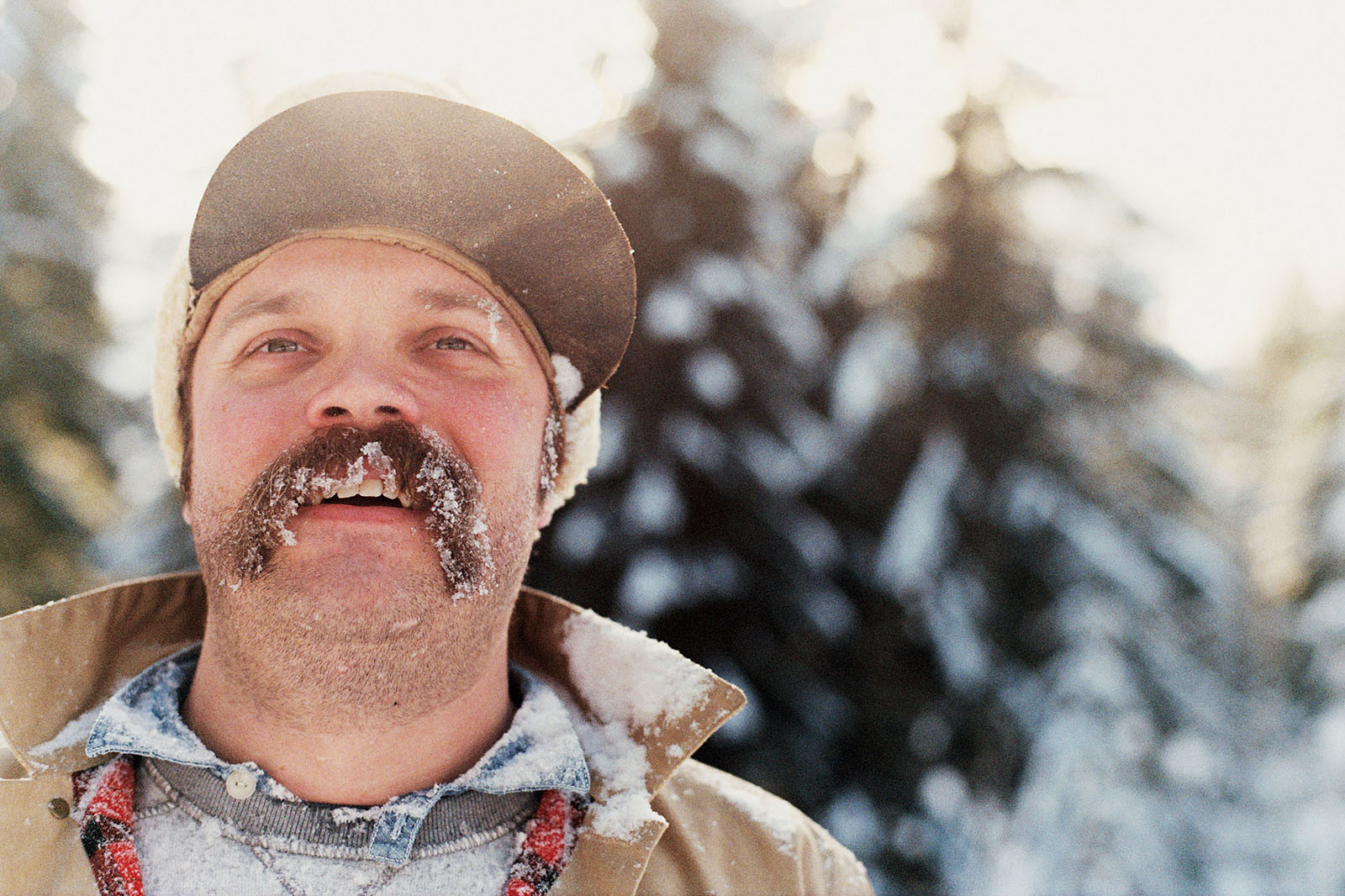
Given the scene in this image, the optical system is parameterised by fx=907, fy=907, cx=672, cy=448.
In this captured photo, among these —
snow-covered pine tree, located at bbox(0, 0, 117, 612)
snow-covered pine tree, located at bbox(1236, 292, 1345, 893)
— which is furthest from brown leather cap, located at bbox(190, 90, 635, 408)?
snow-covered pine tree, located at bbox(1236, 292, 1345, 893)

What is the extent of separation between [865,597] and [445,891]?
109 inches

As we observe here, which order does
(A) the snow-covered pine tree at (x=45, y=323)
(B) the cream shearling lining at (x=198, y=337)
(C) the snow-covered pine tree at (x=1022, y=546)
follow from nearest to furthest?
(B) the cream shearling lining at (x=198, y=337), (C) the snow-covered pine tree at (x=1022, y=546), (A) the snow-covered pine tree at (x=45, y=323)

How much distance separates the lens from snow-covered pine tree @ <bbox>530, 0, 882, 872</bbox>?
13.0 feet

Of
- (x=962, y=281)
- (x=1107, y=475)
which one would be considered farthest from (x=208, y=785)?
(x=1107, y=475)

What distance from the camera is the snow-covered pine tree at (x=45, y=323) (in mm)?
5844

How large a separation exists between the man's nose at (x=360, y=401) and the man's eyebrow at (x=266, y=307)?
19 centimetres

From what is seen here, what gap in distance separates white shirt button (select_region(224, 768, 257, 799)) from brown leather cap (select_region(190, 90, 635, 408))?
3.33ft

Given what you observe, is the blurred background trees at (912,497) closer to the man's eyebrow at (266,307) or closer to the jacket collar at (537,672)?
the jacket collar at (537,672)

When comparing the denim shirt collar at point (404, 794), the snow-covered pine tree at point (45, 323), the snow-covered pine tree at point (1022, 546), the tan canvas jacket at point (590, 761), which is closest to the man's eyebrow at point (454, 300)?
the tan canvas jacket at point (590, 761)

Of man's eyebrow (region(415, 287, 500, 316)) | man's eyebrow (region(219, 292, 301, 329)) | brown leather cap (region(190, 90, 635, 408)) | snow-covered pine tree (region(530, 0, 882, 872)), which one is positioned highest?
brown leather cap (region(190, 90, 635, 408))

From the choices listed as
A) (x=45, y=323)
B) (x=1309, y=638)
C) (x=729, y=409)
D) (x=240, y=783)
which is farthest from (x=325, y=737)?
(x=1309, y=638)

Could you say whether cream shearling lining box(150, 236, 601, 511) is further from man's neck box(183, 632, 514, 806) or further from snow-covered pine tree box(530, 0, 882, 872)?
snow-covered pine tree box(530, 0, 882, 872)

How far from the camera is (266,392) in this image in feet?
5.78

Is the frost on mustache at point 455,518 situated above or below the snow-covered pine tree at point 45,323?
above
